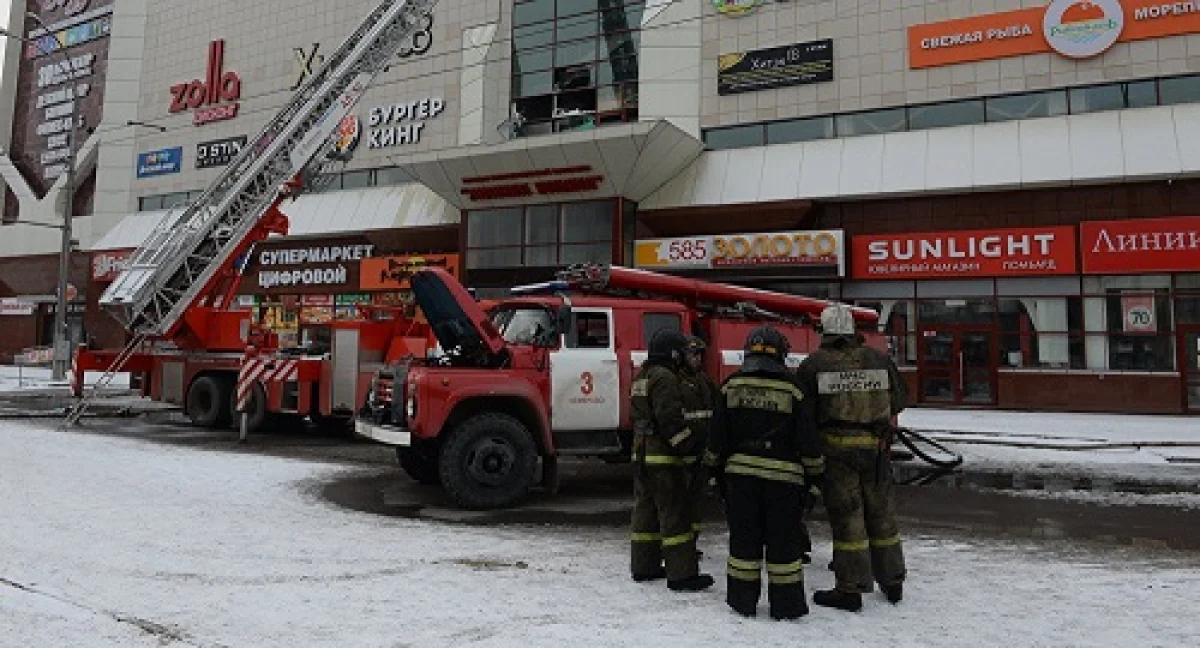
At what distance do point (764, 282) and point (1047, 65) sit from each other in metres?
9.16

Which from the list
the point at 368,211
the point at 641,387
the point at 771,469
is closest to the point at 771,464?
the point at 771,469

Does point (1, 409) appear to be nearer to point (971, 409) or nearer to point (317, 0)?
point (317, 0)

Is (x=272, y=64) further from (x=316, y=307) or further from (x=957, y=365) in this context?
(x=957, y=365)

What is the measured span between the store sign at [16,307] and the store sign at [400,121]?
21825 millimetres

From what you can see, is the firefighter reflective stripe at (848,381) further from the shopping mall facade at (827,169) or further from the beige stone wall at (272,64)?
the beige stone wall at (272,64)

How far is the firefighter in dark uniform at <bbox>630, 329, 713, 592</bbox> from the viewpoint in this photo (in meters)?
4.73

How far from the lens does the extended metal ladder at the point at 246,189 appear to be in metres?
14.0

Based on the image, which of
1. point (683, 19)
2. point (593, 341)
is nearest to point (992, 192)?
point (683, 19)

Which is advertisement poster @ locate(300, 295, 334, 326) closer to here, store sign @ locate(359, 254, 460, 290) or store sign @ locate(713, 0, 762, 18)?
store sign @ locate(359, 254, 460, 290)

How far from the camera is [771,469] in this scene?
4.25 m

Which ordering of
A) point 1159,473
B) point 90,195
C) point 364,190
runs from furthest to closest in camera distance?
1. point 90,195
2. point 364,190
3. point 1159,473

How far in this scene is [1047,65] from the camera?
19266 millimetres

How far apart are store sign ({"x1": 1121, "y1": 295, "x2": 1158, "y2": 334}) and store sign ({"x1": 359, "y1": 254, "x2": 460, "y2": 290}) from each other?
775 inches

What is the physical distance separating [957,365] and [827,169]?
6.45 metres
